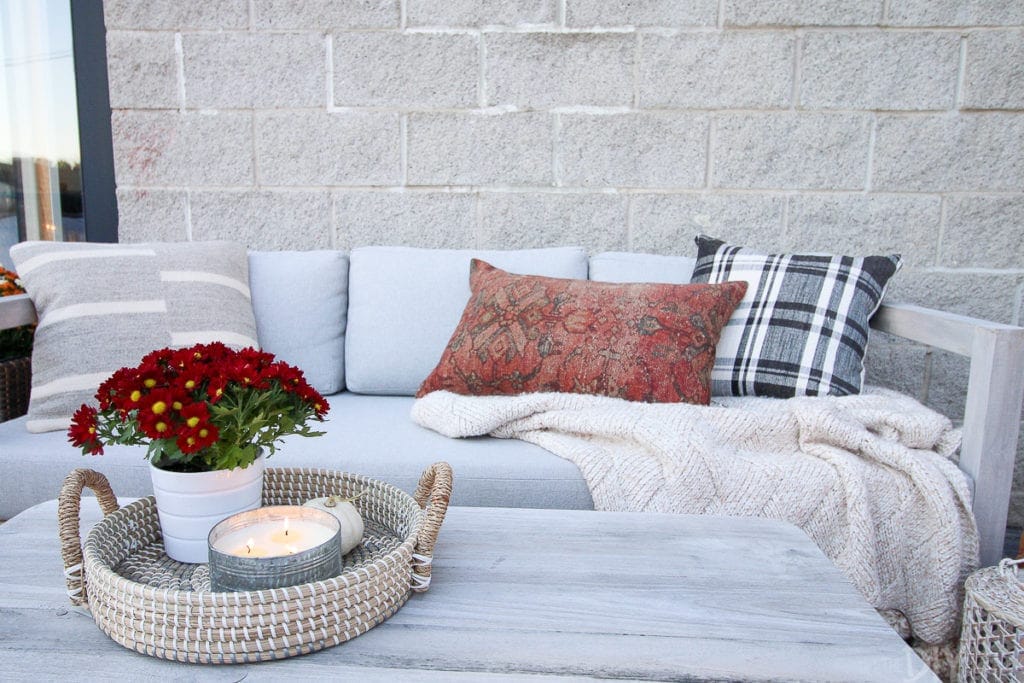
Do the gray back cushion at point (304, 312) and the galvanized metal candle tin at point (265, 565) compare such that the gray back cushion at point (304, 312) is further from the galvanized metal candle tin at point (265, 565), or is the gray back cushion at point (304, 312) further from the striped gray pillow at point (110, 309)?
the galvanized metal candle tin at point (265, 565)

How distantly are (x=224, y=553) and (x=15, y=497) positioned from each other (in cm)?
97

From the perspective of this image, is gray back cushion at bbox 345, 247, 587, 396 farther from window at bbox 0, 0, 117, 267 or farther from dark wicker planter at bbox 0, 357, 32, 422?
window at bbox 0, 0, 117, 267

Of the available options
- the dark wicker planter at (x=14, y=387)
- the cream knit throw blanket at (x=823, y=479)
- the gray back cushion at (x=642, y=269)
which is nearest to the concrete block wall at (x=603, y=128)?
the gray back cushion at (x=642, y=269)

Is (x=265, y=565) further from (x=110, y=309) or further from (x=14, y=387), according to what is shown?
(x=14, y=387)

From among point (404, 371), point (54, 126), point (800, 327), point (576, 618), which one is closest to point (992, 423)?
point (800, 327)

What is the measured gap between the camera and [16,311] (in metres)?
1.64

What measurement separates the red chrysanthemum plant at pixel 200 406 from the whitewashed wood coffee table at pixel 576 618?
0.67 feet

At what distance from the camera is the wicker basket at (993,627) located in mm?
1223

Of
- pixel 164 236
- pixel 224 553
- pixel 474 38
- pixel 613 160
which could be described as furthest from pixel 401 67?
pixel 224 553

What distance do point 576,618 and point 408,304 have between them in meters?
1.28

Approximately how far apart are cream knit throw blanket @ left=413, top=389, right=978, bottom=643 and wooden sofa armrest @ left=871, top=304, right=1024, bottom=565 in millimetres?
53

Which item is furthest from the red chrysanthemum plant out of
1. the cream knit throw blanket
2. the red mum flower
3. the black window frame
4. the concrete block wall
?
the black window frame

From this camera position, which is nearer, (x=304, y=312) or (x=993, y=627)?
(x=993, y=627)

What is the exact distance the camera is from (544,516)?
1086 mm
